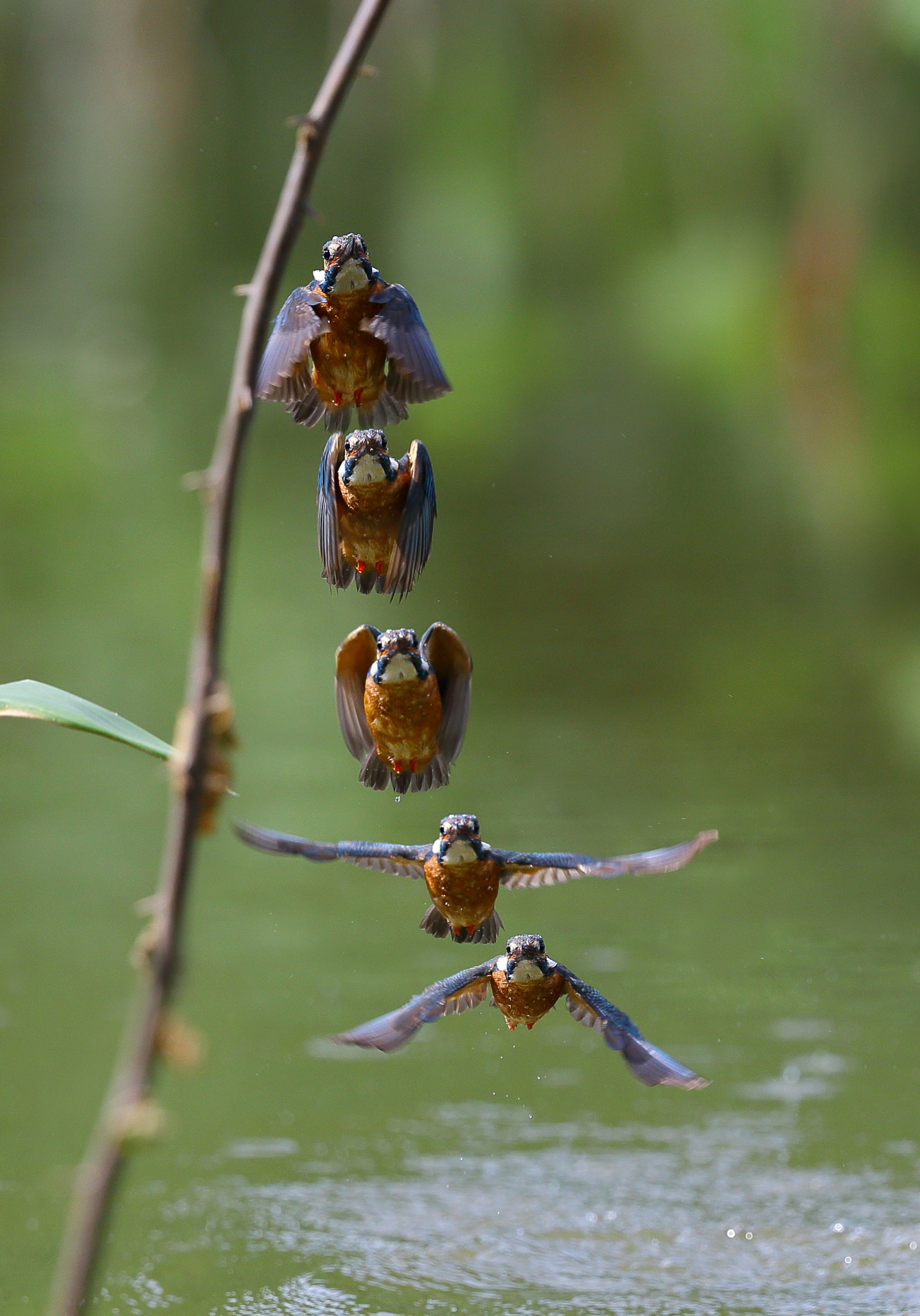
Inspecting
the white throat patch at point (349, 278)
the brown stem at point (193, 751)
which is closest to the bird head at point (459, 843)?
the white throat patch at point (349, 278)

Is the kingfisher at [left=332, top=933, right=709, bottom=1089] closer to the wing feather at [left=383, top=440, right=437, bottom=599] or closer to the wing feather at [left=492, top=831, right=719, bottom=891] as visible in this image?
the wing feather at [left=492, top=831, right=719, bottom=891]

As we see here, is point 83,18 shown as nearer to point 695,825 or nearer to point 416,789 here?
point 695,825

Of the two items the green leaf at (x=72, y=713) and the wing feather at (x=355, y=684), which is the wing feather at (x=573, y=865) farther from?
the green leaf at (x=72, y=713)

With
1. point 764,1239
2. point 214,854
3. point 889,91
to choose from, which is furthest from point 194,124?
point 764,1239

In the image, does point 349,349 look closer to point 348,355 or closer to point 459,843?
point 348,355

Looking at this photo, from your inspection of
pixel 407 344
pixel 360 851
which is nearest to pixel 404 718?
pixel 360 851

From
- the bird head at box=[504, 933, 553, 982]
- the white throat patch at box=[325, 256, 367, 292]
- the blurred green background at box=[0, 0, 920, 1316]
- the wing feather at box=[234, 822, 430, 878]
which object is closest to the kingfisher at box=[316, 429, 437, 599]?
the white throat patch at box=[325, 256, 367, 292]
